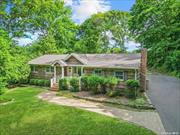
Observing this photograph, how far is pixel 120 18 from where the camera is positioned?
5475cm

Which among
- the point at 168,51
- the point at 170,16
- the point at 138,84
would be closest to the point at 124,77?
the point at 138,84

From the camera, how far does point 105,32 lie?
176 feet

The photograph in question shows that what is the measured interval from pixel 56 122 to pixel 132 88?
9.07 metres

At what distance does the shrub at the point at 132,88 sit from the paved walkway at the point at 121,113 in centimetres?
345

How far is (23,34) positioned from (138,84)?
1361 cm

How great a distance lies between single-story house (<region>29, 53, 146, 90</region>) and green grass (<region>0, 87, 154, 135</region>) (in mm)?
8103

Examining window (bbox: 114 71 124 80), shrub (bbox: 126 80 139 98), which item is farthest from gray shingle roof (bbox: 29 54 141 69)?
shrub (bbox: 126 80 139 98)

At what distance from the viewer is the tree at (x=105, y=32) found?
2093 inches

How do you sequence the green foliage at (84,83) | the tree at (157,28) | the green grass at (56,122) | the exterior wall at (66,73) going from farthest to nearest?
the tree at (157,28)
the green foliage at (84,83)
the exterior wall at (66,73)
the green grass at (56,122)

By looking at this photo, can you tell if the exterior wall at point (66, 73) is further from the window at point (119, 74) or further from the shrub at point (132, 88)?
the shrub at point (132, 88)

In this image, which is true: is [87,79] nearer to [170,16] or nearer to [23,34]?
[23,34]

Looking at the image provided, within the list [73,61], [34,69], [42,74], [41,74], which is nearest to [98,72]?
[73,61]

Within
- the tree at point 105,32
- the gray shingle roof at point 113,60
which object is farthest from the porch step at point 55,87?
the tree at point 105,32

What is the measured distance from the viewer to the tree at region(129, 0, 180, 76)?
3475 cm
